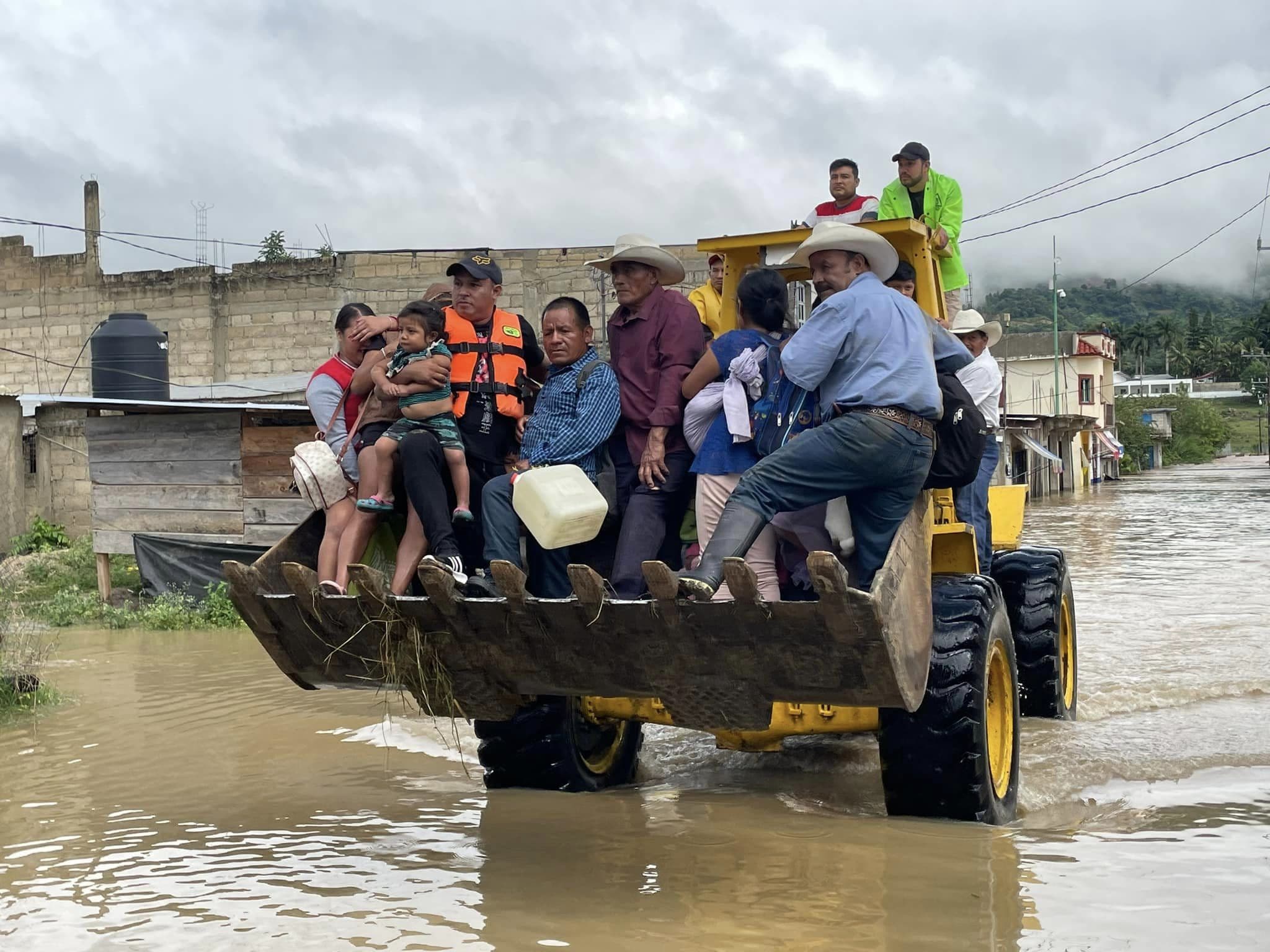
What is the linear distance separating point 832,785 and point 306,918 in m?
3.03

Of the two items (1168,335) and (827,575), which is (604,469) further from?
(1168,335)

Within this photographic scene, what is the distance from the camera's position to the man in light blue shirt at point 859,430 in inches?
200

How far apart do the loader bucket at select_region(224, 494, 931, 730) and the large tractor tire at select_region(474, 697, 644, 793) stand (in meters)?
0.62

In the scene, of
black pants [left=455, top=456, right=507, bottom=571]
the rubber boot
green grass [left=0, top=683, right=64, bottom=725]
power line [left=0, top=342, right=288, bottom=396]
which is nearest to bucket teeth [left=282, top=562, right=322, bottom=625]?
black pants [left=455, top=456, right=507, bottom=571]

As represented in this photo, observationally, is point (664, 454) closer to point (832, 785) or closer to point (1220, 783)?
point (832, 785)

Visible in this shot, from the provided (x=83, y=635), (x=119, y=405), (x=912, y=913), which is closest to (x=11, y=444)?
(x=119, y=405)

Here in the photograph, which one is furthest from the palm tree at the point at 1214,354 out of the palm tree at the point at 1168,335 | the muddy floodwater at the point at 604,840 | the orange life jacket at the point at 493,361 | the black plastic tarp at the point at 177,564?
the orange life jacket at the point at 493,361

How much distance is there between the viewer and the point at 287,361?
27.2 m

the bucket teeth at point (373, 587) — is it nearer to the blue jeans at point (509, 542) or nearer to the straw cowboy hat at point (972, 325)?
the blue jeans at point (509, 542)

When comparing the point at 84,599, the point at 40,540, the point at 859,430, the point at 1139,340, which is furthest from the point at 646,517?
the point at 1139,340

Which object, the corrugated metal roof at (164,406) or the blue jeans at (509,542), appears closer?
the blue jeans at (509,542)

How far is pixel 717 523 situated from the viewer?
5309 mm

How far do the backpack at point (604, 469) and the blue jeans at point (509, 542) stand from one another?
323 mm

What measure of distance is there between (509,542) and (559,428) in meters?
0.62
